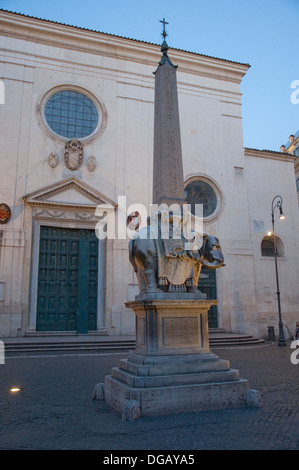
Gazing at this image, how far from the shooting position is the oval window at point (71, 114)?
17.9m

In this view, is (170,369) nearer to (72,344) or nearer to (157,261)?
(157,261)

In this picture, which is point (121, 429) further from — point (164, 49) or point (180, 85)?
point (180, 85)

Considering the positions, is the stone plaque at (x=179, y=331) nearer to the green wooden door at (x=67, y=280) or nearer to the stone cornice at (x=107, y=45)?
the green wooden door at (x=67, y=280)

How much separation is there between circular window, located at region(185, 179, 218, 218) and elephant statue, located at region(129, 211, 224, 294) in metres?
12.8

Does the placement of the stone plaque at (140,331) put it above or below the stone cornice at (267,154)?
below

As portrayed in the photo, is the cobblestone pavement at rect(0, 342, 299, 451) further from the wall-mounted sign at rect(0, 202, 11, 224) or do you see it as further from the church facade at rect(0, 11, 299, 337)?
the wall-mounted sign at rect(0, 202, 11, 224)

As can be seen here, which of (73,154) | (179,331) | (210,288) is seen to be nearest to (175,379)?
(179,331)

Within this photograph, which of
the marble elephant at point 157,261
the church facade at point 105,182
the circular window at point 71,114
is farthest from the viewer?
the circular window at point 71,114

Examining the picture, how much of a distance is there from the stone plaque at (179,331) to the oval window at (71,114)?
13.8 metres

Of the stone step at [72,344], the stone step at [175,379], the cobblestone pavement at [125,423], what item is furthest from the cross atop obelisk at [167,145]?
the stone step at [72,344]

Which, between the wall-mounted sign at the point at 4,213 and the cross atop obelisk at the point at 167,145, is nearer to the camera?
the cross atop obelisk at the point at 167,145

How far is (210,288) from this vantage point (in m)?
18.6

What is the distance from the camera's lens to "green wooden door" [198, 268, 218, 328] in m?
18.2

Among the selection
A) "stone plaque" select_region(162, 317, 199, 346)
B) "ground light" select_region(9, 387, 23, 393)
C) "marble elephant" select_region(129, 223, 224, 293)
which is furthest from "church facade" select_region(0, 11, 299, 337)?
"stone plaque" select_region(162, 317, 199, 346)
